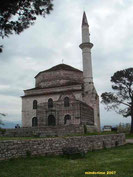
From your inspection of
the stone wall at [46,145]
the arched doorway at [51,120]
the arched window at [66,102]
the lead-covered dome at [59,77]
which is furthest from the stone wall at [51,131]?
the lead-covered dome at [59,77]

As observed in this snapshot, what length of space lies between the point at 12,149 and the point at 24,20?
6.07 meters

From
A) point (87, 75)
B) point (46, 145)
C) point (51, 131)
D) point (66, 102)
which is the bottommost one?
point (46, 145)

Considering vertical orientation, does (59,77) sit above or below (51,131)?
above

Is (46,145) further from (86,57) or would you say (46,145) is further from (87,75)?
(86,57)

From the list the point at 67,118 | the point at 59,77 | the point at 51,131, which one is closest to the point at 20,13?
the point at 51,131

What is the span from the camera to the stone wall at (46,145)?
380 inches

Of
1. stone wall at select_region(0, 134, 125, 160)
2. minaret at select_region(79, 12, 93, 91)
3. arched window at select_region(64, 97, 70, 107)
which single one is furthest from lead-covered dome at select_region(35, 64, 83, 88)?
stone wall at select_region(0, 134, 125, 160)

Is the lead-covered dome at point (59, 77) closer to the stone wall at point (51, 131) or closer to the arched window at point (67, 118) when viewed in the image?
the arched window at point (67, 118)

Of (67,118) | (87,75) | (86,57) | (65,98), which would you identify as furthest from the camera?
(86,57)

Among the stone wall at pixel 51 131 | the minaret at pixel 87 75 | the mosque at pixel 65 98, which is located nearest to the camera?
the stone wall at pixel 51 131

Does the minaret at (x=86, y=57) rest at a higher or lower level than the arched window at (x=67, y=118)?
higher

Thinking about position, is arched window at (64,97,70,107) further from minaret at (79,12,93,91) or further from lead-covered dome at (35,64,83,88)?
lead-covered dome at (35,64,83,88)

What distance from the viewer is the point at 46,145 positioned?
1138 centimetres

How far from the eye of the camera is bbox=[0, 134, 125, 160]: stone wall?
966 cm
